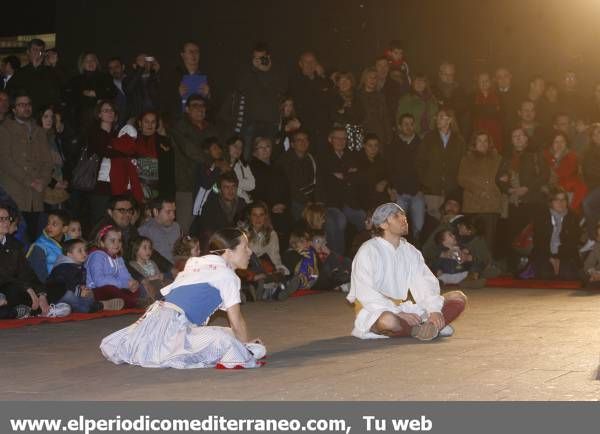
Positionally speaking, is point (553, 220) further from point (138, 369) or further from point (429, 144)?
point (138, 369)

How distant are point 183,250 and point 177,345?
5.14 meters

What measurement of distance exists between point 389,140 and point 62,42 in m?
6.42

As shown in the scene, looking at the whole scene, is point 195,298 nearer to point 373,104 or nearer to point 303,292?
point 303,292

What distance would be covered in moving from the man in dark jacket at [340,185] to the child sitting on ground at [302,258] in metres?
1.16

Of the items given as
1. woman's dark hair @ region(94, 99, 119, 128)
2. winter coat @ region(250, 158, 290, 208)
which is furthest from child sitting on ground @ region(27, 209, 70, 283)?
winter coat @ region(250, 158, 290, 208)

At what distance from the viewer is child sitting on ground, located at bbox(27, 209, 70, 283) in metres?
12.6

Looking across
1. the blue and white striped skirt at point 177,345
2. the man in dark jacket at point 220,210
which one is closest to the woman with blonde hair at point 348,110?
the man in dark jacket at point 220,210

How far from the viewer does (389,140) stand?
17.1 metres

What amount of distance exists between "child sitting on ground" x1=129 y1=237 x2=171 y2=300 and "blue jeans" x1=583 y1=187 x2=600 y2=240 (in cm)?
598

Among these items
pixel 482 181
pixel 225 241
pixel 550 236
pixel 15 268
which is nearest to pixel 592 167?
pixel 550 236

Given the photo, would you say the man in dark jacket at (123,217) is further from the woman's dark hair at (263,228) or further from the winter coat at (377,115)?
the winter coat at (377,115)

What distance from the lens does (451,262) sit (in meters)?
15.4

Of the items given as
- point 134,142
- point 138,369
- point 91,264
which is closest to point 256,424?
point 138,369

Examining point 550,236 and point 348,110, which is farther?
point 348,110
